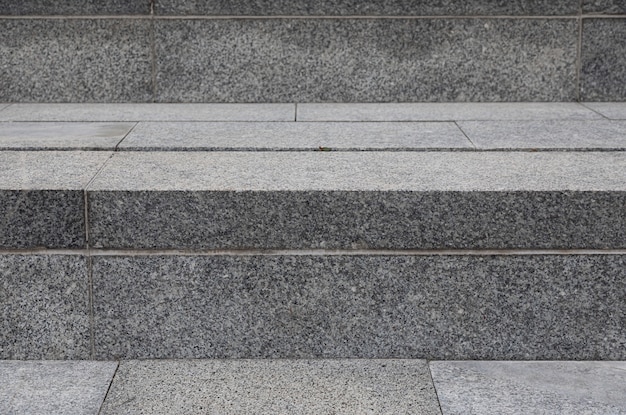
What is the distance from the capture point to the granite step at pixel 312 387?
352cm

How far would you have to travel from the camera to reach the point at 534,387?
12.2ft

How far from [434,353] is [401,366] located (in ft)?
0.62

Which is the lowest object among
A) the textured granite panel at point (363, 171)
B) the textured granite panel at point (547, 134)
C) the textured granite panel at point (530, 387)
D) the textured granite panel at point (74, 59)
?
the textured granite panel at point (530, 387)

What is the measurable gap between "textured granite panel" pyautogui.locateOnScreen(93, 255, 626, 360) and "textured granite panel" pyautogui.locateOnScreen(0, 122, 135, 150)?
1.24 m

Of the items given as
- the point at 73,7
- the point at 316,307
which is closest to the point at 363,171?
the point at 316,307

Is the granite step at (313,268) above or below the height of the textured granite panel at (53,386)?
above

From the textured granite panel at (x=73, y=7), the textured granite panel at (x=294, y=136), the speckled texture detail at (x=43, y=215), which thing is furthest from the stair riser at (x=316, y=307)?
the textured granite panel at (x=73, y=7)

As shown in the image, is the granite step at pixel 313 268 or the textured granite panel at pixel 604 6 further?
the textured granite panel at pixel 604 6

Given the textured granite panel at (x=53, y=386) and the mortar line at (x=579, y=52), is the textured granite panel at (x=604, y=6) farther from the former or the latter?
the textured granite panel at (x=53, y=386)

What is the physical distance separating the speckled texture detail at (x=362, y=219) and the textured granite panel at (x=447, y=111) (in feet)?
6.78

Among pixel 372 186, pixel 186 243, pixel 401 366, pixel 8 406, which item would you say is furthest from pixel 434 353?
pixel 8 406

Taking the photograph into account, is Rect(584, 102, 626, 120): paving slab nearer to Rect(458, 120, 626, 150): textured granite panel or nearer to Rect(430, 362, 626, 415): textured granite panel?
Rect(458, 120, 626, 150): textured granite panel

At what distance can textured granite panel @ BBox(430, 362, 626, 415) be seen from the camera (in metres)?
3.50

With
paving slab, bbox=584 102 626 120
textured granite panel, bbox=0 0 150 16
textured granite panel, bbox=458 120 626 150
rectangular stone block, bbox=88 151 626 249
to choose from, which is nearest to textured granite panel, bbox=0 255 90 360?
rectangular stone block, bbox=88 151 626 249
